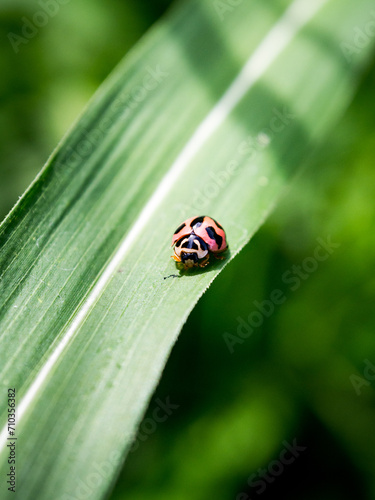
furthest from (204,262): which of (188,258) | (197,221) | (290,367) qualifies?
(290,367)

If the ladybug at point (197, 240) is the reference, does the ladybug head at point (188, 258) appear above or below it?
below

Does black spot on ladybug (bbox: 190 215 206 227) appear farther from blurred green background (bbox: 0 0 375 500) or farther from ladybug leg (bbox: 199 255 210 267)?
blurred green background (bbox: 0 0 375 500)

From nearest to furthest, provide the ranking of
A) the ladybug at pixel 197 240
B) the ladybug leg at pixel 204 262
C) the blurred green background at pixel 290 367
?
the ladybug at pixel 197 240
the ladybug leg at pixel 204 262
the blurred green background at pixel 290 367

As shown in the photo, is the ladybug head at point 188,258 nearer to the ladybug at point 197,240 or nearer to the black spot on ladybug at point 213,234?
the ladybug at point 197,240

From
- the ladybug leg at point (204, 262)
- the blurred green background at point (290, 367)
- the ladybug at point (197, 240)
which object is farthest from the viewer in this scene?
the blurred green background at point (290, 367)

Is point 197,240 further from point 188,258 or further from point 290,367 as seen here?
point 290,367

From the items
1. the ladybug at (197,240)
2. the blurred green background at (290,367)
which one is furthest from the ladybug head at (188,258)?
the blurred green background at (290,367)

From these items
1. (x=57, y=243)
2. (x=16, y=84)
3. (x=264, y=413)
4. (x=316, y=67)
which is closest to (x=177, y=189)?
(x=57, y=243)
